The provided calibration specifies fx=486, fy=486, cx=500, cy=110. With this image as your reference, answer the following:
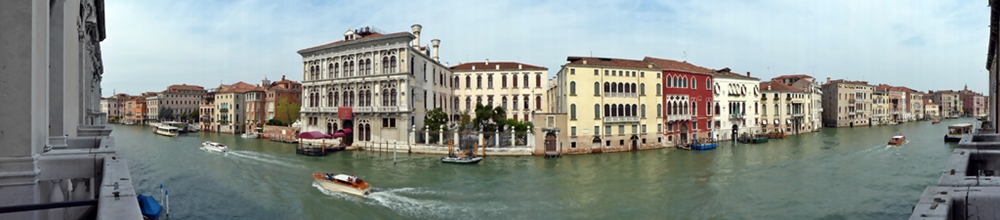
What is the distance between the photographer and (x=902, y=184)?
16719mm

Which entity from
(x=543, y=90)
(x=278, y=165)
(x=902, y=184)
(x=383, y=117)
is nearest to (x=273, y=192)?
(x=278, y=165)

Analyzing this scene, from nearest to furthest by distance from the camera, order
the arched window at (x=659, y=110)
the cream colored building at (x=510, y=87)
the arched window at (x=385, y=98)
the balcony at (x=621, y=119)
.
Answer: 1. the balcony at (x=621, y=119)
2. the arched window at (x=385, y=98)
3. the arched window at (x=659, y=110)
4. the cream colored building at (x=510, y=87)

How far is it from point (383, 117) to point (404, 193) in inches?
539

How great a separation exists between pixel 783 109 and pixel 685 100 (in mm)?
16069

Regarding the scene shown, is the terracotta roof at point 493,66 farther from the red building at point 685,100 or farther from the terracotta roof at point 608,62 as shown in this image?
the red building at point 685,100

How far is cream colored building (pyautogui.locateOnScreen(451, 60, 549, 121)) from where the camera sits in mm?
36250

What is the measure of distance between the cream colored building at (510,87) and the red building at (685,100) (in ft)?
27.2

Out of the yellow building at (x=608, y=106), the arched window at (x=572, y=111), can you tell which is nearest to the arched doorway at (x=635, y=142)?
the yellow building at (x=608, y=106)

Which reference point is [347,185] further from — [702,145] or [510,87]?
[510,87]

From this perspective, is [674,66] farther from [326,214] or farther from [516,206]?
[326,214]

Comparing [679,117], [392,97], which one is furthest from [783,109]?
[392,97]

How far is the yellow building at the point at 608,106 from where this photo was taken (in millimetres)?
26297

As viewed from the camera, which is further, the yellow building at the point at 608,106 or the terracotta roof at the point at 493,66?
the terracotta roof at the point at 493,66

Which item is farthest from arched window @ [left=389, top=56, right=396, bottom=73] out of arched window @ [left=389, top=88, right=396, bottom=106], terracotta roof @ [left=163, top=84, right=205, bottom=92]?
terracotta roof @ [left=163, top=84, right=205, bottom=92]
